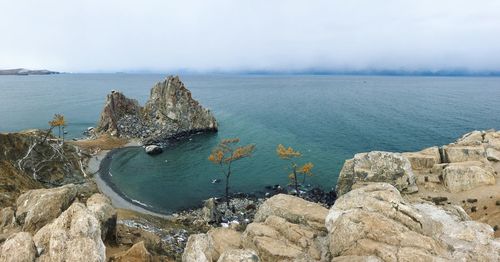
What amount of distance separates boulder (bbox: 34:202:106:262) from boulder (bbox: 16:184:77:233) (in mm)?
6045

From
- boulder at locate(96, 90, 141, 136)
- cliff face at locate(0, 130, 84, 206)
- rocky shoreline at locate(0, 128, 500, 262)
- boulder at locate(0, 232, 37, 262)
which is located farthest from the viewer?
boulder at locate(96, 90, 141, 136)

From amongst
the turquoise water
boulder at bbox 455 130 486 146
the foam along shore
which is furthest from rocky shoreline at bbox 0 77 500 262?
the turquoise water

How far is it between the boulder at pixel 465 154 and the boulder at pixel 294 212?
1727 inches

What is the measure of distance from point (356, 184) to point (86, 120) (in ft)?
471

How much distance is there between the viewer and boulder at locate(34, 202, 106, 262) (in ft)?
78.6

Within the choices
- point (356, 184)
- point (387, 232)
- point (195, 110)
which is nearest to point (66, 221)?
point (387, 232)

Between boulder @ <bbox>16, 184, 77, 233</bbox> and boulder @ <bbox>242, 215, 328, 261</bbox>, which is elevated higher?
boulder @ <bbox>16, 184, 77, 233</bbox>

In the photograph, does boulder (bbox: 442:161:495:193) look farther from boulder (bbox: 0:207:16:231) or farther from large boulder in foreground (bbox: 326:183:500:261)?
boulder (bbox: 0:207:16:231)

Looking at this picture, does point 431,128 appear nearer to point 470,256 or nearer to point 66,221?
point 470,256

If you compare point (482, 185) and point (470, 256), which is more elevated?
point (470, 256)

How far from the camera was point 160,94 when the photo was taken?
139 m

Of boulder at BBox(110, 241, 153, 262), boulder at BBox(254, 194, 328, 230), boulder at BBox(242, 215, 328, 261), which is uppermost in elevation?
boulder at BBox(254, 194, 328, 230)

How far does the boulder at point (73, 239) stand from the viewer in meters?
24.0

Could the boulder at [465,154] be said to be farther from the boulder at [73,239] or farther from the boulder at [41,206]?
the boulder at [41,206]
